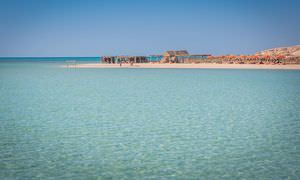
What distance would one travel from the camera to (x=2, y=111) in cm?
1256

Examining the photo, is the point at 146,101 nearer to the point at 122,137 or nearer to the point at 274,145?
the point at 122,137

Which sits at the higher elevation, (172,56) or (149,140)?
(172,56)

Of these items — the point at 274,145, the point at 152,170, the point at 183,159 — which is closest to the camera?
the point at 152,170

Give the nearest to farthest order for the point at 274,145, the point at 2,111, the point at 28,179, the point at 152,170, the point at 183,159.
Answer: the point at 28,179, the point at 152,170, the point at 183,159, the point at 274,145, the point at 2,111

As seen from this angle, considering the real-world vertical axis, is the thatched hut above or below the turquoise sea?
above

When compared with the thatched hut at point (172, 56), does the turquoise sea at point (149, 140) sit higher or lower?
lower

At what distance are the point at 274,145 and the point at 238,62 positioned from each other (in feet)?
160

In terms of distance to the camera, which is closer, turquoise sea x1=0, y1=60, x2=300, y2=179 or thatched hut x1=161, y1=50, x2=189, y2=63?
turquoise sea x1=0, y1=60, x2=300, y2=179

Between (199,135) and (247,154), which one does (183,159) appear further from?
(199,135)

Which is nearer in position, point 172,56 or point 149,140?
point 149,140

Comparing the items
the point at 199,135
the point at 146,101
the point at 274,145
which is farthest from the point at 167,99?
the point at 274,145

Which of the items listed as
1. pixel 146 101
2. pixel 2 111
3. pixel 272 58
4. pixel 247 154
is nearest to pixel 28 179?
pixel 247 154

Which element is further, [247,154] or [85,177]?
[247,154]

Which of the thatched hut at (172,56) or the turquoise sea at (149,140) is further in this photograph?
the thatched hut at (172,56)
